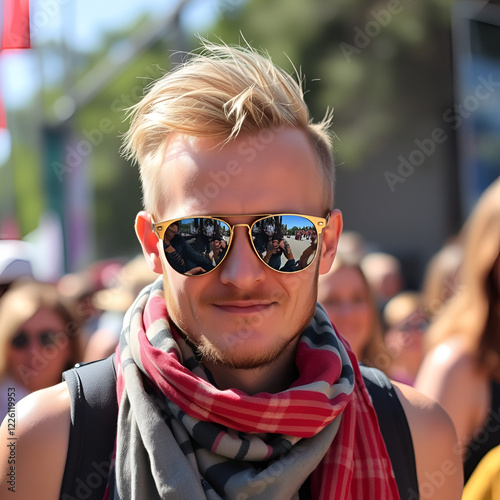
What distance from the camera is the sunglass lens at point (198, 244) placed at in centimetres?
205

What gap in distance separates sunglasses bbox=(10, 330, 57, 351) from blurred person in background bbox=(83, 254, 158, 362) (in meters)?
0.31

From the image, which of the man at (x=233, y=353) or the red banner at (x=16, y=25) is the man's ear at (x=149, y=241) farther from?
the red banner at (x=16, y=25)

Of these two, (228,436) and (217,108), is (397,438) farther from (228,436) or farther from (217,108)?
(217,108)

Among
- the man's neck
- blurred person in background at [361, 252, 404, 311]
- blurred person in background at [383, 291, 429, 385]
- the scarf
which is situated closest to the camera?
the scarf

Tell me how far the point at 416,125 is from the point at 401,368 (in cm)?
1339

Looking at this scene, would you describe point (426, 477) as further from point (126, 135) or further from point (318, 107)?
point (318, 107)

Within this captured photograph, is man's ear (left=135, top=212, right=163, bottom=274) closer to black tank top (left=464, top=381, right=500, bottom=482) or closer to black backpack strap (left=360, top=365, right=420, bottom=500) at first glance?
black backpack strap (left=360, top=365, right=420, bottom=500)

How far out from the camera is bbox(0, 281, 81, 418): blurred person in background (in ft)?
12.6

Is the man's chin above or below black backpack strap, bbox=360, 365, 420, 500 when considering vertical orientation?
above

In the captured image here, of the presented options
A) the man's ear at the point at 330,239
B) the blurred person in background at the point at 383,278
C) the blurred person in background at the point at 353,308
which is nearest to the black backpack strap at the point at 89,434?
the man's ear at the point at 330,239

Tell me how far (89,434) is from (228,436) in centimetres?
40

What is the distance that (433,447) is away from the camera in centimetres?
228

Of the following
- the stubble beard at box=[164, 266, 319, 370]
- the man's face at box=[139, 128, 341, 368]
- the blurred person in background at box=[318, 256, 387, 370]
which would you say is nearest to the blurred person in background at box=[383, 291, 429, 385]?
the blurred person in background at box=[318, 256, 387, 370]

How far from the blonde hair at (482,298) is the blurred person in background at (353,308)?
142cm
